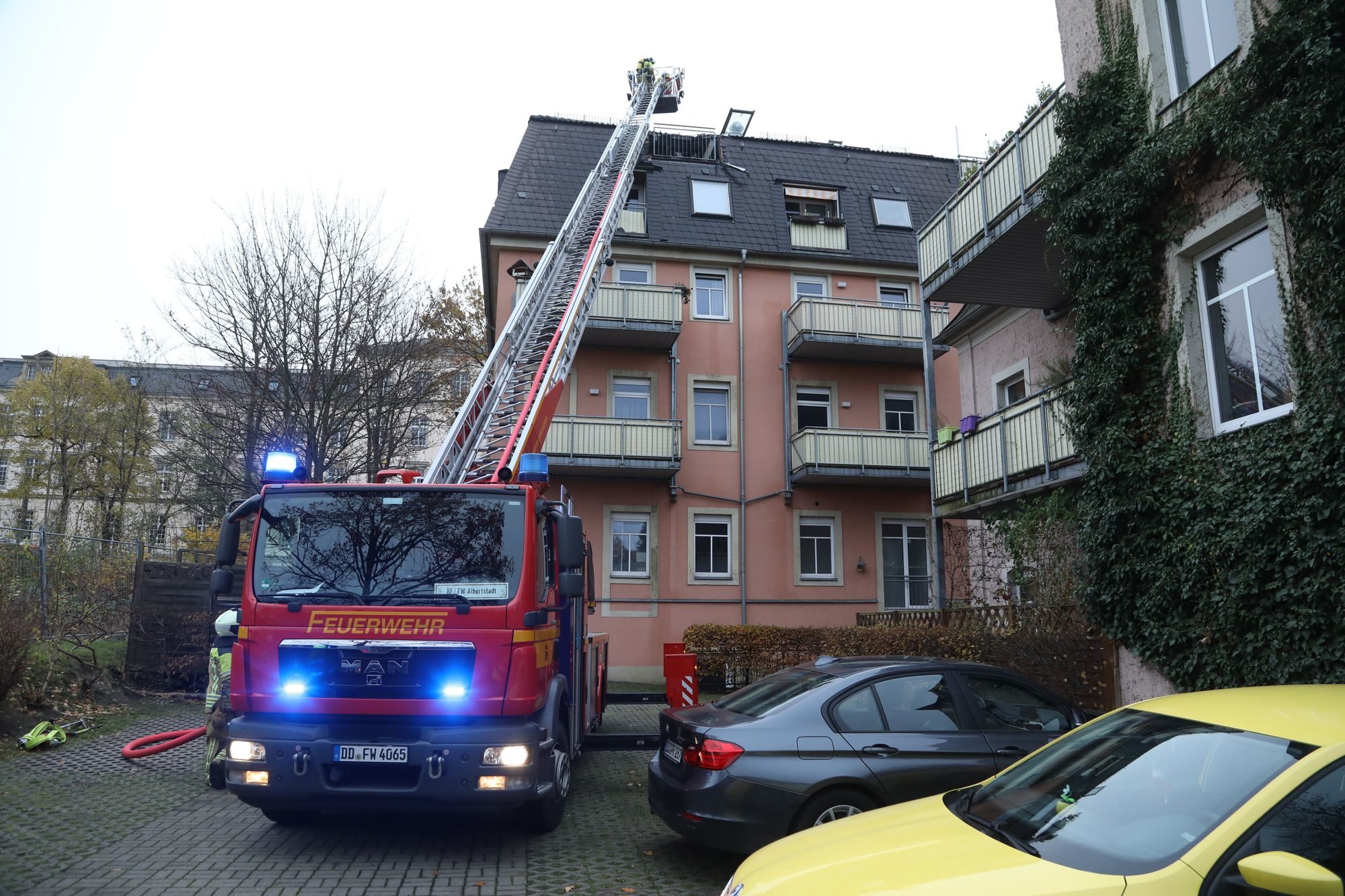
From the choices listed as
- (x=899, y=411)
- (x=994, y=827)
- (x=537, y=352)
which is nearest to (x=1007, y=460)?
(x=537, y=352)

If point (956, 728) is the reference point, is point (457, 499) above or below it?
above

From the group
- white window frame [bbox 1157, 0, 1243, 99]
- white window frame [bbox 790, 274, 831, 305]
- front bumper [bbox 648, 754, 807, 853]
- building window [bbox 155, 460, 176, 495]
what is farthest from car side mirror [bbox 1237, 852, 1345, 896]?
white window frame [bbox 790, 274, 831, 305]

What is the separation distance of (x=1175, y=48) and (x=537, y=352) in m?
8.34

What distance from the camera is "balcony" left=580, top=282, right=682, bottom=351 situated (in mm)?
21312

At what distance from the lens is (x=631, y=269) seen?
2345 centimetres

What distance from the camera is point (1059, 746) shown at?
4184 millimetres

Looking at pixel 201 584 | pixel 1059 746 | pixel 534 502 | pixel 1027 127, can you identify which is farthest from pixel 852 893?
pixel 201 584

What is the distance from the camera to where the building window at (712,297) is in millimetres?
23625

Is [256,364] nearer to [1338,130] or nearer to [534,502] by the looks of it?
[534,502]

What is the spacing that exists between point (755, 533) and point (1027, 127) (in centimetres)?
1240

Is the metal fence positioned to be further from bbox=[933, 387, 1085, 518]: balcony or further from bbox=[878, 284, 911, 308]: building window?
bbox=[878, 284, 911, 308]: building window

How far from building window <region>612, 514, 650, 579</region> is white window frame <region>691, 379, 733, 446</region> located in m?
2.53

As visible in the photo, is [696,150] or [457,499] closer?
[457,499]

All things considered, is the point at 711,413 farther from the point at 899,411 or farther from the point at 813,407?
the point at 899,411
